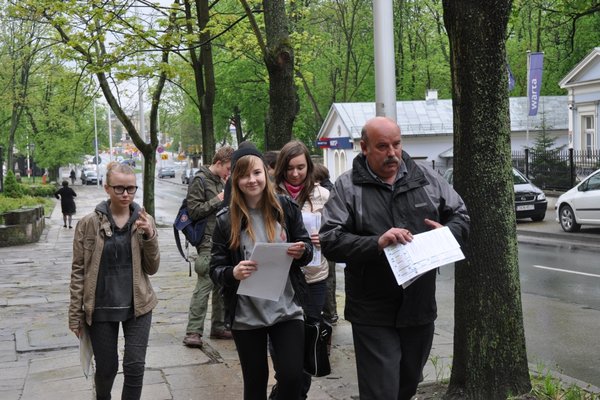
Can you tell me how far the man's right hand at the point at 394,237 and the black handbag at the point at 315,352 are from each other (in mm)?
1151

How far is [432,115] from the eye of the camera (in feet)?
159

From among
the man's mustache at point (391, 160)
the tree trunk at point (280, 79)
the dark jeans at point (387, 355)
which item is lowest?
the dark jeans at point (387, 355)

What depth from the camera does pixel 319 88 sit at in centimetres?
5300

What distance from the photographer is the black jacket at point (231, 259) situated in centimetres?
467

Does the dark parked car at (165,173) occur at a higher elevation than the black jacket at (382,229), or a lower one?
lower

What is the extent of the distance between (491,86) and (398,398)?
6.83 ft

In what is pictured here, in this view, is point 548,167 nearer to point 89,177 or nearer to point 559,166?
point 559,166

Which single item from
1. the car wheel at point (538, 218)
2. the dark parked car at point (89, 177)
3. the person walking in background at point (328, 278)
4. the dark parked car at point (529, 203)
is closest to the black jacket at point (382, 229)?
the person walking in background at point (328, 278)

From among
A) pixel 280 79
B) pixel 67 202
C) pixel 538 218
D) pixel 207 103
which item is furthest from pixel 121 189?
pixel 67 202

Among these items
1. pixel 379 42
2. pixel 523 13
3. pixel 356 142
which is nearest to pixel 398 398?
pixel 379 42

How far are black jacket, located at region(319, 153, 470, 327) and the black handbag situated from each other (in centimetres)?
69

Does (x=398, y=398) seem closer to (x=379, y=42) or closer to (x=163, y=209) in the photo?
(x=379, y=42)

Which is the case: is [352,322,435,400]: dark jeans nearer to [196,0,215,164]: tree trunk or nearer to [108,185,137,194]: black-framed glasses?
[108,185,137,194]: black-framed glasses

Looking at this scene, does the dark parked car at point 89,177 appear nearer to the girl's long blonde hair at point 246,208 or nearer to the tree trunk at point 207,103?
the tree trunk at point 207,103
